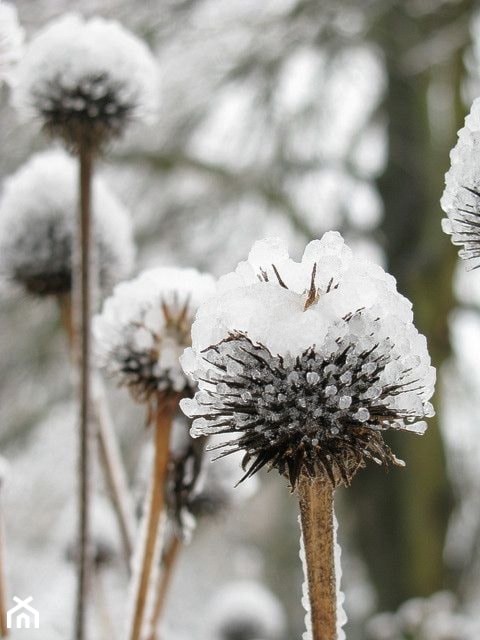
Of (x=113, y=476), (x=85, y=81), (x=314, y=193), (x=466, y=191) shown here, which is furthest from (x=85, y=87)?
(x=314, y=193)

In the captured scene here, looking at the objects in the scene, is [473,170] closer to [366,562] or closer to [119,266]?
[119,266]

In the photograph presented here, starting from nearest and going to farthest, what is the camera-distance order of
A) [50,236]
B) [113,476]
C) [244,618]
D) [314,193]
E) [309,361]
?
[309,361]
[113,476]
[50,236]
[244,618]
[314,193]

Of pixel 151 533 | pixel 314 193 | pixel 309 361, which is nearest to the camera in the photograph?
pixel 309 361

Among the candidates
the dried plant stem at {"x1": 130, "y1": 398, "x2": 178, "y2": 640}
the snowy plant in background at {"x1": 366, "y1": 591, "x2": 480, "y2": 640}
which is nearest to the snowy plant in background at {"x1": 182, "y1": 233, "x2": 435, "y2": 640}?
the dried plant stem at {"x1": 130, "y1": 398, "x2": 178, "y2": 640}

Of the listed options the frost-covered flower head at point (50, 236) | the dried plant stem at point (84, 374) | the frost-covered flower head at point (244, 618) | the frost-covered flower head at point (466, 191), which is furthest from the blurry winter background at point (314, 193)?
the frost-covered flower head at point (466, 191)

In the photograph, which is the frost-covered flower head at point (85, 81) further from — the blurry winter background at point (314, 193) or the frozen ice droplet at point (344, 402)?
the blurry winter background at point (314, 193)

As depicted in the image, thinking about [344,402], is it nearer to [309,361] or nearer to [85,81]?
[309,361]
